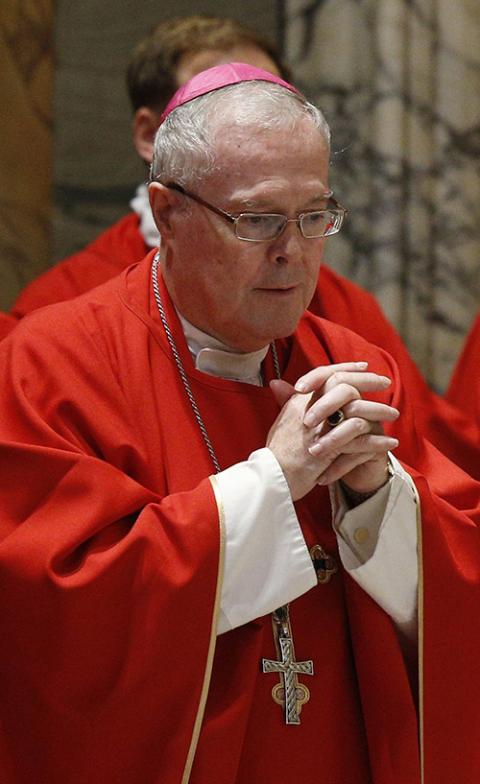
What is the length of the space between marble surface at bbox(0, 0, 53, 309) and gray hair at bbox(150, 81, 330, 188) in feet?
7.35

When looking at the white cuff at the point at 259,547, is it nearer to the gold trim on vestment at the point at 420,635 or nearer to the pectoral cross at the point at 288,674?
the pectoral cross at the point at 288,674

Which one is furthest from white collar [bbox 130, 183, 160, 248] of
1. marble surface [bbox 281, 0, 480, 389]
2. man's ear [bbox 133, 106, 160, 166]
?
marble surface [bbox 281, 0, 480, 389]

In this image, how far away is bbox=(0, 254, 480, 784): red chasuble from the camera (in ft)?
8.64

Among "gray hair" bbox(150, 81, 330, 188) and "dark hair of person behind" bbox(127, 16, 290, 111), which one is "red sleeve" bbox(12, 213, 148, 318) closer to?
"dark hair of person behind" bbox(127, 16, 290, 111)

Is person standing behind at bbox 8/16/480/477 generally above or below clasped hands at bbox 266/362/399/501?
below

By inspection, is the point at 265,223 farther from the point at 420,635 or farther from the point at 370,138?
the point at 370,138

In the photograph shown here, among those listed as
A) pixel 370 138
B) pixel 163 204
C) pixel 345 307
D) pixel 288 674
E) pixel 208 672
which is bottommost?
pixel 370 138

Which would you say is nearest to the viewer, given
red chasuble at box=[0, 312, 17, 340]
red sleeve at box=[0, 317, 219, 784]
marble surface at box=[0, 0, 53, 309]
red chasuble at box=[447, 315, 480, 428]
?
red sleeve at box=[0, 317, 219, 784]

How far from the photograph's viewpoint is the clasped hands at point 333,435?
2713 mm

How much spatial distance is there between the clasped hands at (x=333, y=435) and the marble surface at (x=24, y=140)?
243cm

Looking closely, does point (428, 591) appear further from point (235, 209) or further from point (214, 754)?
point (235, 209)

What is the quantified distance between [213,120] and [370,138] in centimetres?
241

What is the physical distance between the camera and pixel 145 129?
13.9 feet

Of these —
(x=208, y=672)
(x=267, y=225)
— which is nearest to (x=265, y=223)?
(x=267, y=225)
